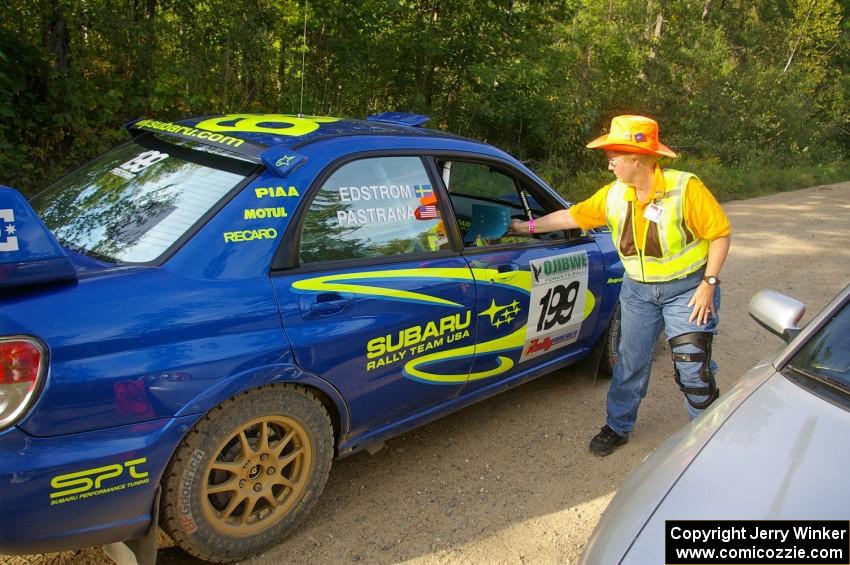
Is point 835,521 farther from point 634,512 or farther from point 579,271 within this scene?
point 579,271

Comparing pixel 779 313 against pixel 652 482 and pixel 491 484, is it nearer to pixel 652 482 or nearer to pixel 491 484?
pixel 652 482

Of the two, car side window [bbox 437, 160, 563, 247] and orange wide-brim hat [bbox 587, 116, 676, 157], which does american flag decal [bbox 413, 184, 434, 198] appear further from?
orange wide-brim hat [bbox 587, 116, 676, 157]

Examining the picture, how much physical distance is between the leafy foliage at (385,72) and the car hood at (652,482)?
15.3ft

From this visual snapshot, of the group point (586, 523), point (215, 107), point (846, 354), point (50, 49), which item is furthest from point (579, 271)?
point (50, 49)

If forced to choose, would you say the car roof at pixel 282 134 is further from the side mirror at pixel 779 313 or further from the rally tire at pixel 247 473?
the side mirror at pixel 779 313

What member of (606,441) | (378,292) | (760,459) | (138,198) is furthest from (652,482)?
(138,198)

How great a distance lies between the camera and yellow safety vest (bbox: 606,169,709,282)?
3217 millimetres

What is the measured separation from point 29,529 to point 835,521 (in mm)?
2317

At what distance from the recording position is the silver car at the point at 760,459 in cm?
179

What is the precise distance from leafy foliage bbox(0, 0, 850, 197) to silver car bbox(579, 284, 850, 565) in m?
4.68

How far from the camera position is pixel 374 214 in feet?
10.1

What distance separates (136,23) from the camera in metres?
7.61

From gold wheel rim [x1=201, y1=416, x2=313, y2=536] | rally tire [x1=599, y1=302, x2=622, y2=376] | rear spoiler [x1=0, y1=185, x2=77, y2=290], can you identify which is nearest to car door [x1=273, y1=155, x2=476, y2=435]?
gold wheel rim [x1=201, y1=416, x2=313, y2=536]

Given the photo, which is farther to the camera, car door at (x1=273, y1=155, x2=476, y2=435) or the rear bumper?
car door at (x1=273, y1=155, x2=476, y2=435)
